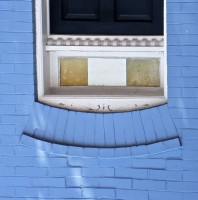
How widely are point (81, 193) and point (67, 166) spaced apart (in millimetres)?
195

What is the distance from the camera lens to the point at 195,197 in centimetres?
299

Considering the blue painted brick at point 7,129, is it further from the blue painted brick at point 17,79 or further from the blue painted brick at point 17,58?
the blue painted brick at point 17,58

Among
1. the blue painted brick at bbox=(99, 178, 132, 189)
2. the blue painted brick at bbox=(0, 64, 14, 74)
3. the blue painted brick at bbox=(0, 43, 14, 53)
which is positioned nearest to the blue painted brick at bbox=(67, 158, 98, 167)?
the blue painted brick at bbox=(99, 178, 132, 189)

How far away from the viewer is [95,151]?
117 inches

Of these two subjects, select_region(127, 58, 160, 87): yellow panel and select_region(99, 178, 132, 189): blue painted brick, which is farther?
select_region(127, 58, 160, 87): yellow panel

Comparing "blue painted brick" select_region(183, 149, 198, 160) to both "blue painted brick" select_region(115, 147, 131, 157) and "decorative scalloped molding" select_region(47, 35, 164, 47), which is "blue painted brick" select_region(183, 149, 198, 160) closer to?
"blue painted brick" select_region(115, 147, 131, 157)

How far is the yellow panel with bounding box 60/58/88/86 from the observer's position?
316cm

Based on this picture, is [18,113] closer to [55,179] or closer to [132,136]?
[55,179]

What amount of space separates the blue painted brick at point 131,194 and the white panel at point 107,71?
70 centimetres

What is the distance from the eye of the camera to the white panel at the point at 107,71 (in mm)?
3137

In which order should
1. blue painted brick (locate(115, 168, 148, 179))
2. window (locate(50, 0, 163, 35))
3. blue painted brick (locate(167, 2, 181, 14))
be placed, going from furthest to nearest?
window (locate(50, 0, 163, 35)) < blue painted brick (locate(115, 168, 148, 179)) < blue painted brick (locate(167, 2, 181, 14))

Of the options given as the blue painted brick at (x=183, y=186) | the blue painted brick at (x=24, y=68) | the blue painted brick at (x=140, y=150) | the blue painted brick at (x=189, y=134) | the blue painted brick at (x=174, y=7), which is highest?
the blue painted brick at (x=174, y=7)

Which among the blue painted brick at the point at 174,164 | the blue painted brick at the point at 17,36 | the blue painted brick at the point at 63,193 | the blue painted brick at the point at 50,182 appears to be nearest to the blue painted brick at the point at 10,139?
the blue painted brick at the point at 50,182

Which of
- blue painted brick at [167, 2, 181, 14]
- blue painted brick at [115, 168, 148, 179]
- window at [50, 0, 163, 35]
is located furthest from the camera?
window at [50, 0, 163, 35]
